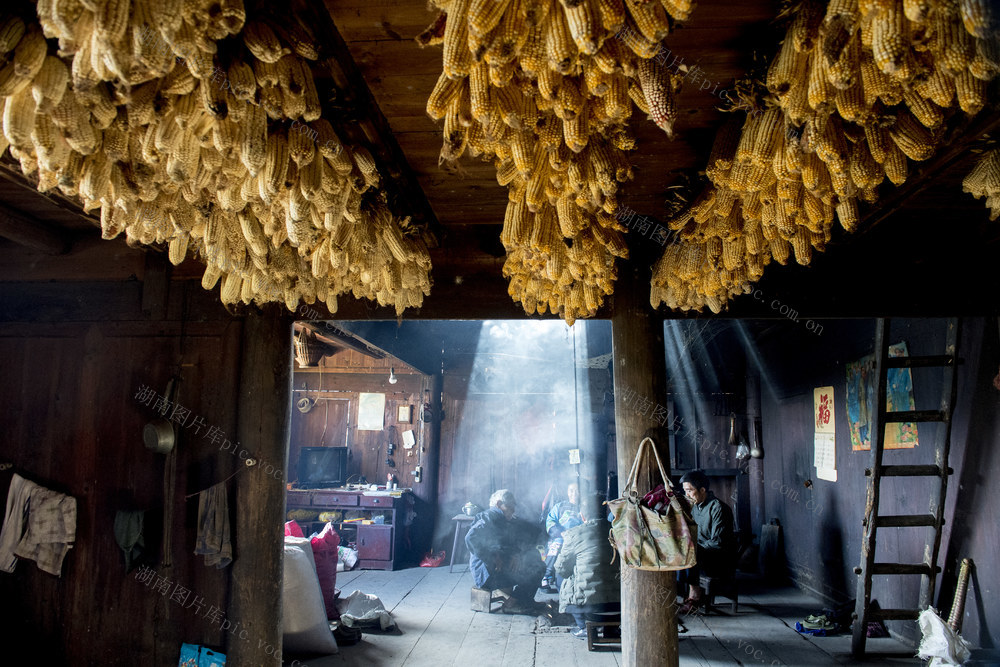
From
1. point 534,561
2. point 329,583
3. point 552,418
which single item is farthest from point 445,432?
point 329,583

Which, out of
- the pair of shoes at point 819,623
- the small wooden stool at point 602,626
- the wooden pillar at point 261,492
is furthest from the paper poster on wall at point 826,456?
the wooden pillar at point 261,492

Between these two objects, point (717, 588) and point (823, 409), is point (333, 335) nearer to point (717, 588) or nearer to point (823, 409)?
point (717, 588)

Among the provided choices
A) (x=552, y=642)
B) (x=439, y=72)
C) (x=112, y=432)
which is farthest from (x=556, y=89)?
(x=552, y=642)

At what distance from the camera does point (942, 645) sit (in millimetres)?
4602

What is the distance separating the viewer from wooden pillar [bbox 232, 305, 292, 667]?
4.11m

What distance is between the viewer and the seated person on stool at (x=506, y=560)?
7.54m

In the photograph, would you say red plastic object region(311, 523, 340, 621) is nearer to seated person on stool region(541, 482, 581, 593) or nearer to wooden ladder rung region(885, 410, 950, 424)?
seated person on stool region(541, 482, 581, 593)

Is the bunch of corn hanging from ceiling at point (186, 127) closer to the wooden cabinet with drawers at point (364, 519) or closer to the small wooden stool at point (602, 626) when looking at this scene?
the small wooden stool at point (602, 626)

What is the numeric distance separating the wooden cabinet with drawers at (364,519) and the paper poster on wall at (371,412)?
1.48 meters

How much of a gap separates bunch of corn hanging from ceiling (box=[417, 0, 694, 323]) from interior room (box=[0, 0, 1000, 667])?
0.4 inches

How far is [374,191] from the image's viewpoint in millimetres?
3033

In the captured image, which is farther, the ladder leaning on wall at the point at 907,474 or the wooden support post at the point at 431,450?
the wooden support post at the point at 431,450

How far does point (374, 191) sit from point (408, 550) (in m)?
8.72

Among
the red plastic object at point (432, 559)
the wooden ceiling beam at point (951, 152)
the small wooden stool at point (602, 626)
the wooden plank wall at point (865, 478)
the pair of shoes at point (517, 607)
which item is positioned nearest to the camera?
the wooden ceiling beam at point (951, 152)
